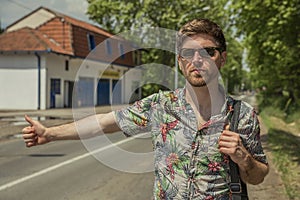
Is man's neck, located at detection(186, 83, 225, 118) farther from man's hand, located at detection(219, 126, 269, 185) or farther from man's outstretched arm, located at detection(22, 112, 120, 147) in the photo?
man's outstretched arm, located at detection(22, 112, 120, 147)

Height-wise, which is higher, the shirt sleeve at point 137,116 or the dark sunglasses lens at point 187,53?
the dark sunglasses lens at point 187,53

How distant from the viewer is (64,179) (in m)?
7.43

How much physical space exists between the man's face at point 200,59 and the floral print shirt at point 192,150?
0.53 ft

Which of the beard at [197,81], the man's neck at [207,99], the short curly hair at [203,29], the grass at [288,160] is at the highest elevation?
the short curly hair at [203,29]

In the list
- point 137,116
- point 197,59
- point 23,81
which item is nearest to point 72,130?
point 137,116

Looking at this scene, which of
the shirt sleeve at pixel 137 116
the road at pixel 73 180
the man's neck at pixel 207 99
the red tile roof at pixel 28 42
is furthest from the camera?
the red tile roof at pixel 28 42

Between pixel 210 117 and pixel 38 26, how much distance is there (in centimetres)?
Result: 3479

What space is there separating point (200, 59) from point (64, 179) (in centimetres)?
598

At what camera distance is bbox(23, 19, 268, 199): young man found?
197 cm

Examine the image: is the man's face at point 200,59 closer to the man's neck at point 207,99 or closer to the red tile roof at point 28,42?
the man's neck at point 207,99

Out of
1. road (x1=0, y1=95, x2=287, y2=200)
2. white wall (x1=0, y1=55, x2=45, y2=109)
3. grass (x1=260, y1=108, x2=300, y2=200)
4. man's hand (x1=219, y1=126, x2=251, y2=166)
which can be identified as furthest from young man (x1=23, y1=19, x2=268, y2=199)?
white wall (x1=0, y1=55, x2=45, y2=109)

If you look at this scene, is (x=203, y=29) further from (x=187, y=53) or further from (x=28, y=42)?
(x=28, y=42)

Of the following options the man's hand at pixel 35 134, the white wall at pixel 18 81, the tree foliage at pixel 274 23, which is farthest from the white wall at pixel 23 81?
the man's hand at pixel 35 134

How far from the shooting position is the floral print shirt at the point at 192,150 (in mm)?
1975
